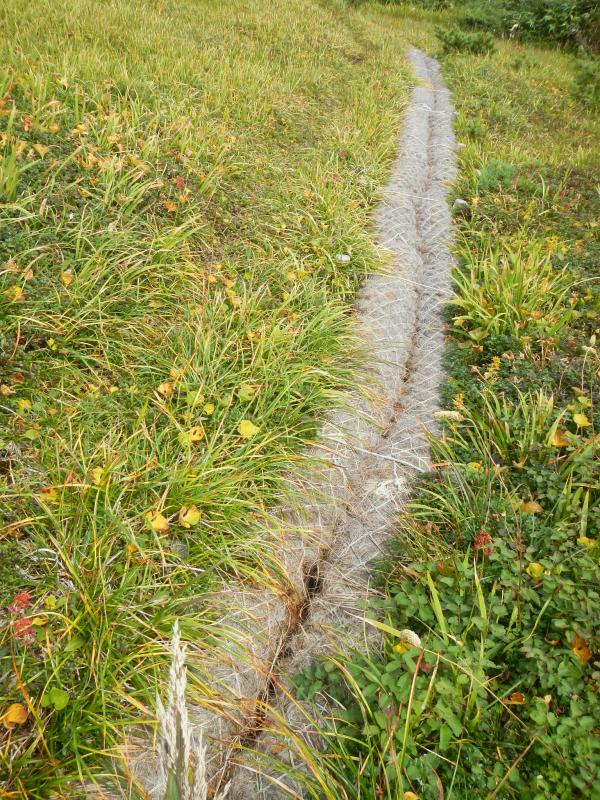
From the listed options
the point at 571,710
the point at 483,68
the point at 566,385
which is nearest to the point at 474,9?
the point at 483,68

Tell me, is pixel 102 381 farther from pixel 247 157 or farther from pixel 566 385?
pixel 247 157

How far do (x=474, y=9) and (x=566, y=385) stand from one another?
56.2 feet

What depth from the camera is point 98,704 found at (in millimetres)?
2307

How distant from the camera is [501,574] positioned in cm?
288

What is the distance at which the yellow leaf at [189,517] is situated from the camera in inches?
115

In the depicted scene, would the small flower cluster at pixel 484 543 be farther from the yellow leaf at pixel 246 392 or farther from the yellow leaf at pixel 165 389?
the yellow leaf at pixel 165 389

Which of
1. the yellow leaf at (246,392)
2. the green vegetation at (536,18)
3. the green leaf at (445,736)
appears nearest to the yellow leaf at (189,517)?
the yellow leaf at (246,392)

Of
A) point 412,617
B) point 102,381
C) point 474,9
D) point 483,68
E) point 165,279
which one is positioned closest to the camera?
point 412,617

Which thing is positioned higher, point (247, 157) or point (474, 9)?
point (474, 9)

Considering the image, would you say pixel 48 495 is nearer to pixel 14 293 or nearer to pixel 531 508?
pixel 14 293

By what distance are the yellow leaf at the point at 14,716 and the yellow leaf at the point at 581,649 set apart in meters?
2.36

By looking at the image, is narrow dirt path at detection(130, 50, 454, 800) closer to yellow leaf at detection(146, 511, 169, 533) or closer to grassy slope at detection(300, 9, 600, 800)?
grassy slope at detection(300, 9, 600, 800)

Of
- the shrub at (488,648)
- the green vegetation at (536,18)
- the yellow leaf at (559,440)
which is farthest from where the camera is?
the green vegetation at (536,18)

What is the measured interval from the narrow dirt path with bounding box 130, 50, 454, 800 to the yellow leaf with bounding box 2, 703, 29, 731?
1.68 ft
